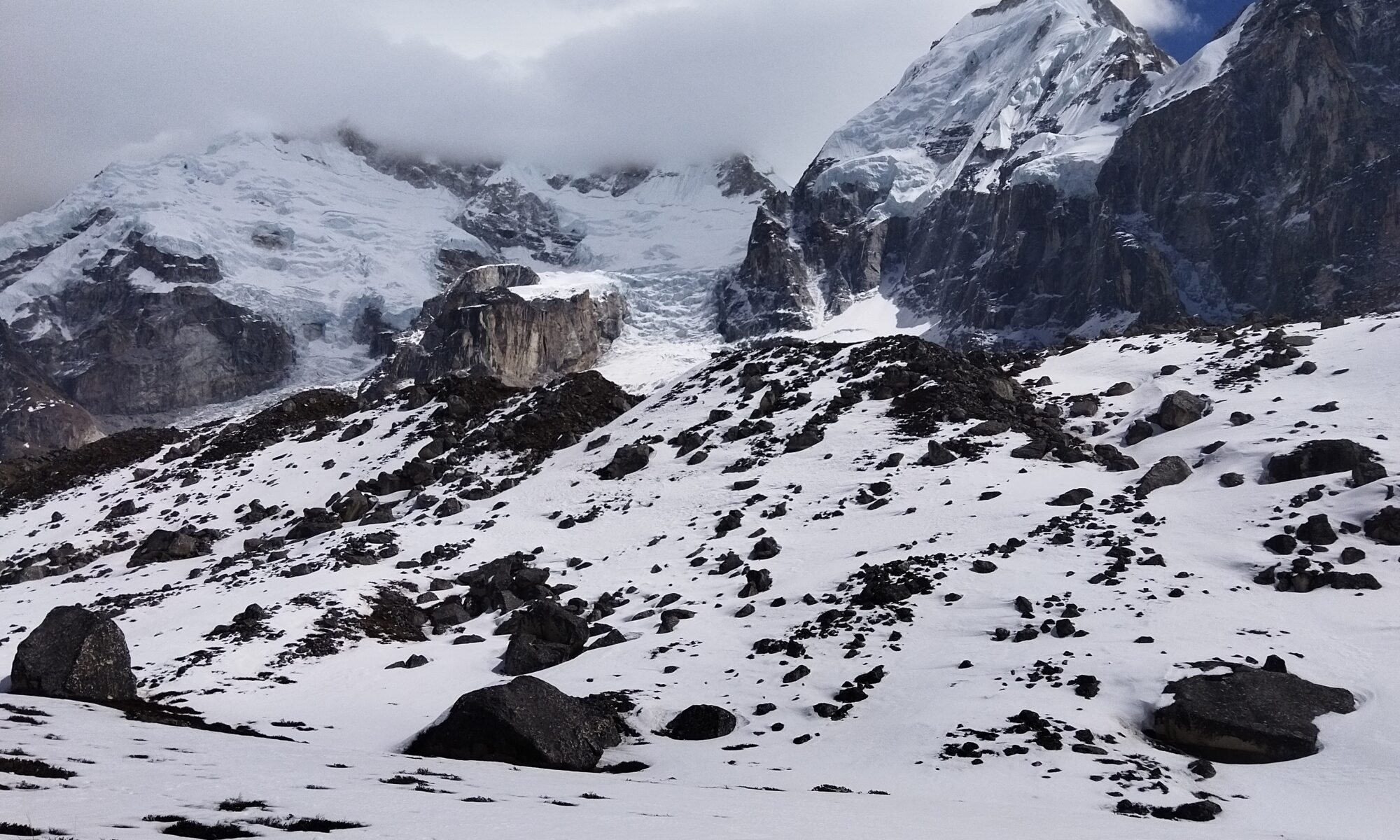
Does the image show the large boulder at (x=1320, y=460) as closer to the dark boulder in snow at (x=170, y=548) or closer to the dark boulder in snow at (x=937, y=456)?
the dark boulder in snow at (x=937, y=456)

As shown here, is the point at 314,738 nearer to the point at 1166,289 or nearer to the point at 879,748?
the point at 879,748

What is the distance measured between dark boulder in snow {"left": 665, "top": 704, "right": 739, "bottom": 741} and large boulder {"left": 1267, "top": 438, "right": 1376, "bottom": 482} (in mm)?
23858

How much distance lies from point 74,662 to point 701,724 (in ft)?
56.3

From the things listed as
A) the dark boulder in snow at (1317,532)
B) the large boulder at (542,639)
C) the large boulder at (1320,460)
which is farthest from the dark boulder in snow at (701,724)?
the large boulder at (1320,460)

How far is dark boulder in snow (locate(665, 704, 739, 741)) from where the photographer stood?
74.1 feet

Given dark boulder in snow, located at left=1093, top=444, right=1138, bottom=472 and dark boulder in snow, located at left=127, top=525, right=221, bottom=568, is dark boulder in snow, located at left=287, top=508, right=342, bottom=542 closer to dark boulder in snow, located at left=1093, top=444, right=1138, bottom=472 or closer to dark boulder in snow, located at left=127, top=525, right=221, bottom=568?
dark boulder in snow, located at left=127, top=525, right=221, bottom=568

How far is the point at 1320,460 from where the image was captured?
32.6 metres

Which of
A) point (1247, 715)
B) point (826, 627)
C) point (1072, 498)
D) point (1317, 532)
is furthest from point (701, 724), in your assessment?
point (1317, 532)

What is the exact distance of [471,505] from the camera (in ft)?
170

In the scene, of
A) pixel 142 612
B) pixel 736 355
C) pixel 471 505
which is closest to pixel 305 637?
pixel 142 612

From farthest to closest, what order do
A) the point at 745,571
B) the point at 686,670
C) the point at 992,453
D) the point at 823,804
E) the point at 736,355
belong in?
the point at 736,355 → the point at 992,453 → the point at 745,571 → the point at 686,670 → the point at 823,804

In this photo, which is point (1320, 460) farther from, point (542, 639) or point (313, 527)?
point (313, 527)

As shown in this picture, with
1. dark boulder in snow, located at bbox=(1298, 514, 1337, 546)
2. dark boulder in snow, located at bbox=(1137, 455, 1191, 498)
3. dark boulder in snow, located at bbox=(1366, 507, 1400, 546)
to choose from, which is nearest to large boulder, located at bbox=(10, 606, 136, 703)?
dark boulder in snow, located at bbox=(1137, 455, 1191, 498)

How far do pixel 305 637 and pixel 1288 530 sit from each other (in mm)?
34464
